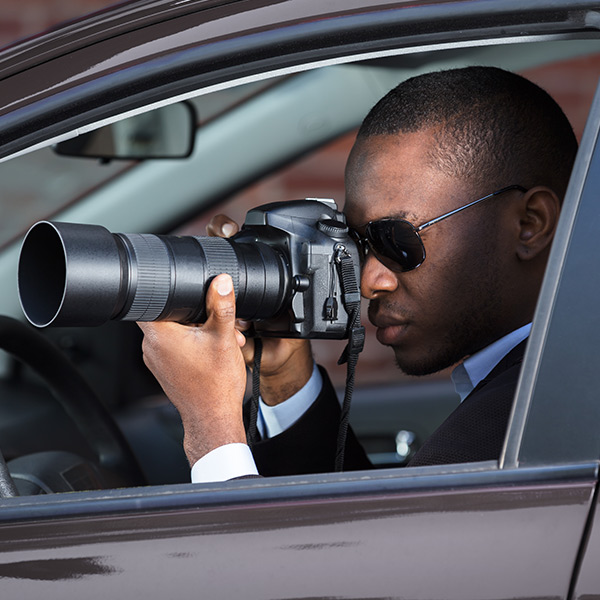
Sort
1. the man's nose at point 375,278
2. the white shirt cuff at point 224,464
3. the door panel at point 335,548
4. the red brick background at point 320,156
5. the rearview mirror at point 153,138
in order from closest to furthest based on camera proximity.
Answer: the door panel at point 335,548 < the white shirt cuff at point 224,464 < the man's nose at point 375,278 < the rearview mirror at point 153,138 < the red brick background at point 320,156

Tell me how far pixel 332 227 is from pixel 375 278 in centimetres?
13

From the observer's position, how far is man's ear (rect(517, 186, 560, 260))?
54.5 inches

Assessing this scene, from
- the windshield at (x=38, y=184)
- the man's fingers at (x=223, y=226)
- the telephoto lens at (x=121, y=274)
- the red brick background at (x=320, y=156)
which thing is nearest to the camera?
the telephoto lens at (x=121, y=274)

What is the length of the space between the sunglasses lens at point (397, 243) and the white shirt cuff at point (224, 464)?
0.39 meters

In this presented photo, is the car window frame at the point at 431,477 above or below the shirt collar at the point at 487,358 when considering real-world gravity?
below

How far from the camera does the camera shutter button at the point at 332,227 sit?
4.40 feet

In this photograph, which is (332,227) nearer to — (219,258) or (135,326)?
(219,258)

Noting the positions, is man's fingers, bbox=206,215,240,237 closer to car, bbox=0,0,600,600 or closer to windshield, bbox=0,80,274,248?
car, bbox=0,0,600,600

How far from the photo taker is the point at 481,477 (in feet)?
3.00

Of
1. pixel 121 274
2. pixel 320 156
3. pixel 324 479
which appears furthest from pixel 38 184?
pixel 324 479

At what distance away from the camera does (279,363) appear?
1620 millimetres

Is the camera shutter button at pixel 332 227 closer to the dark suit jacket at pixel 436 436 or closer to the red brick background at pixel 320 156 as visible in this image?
the dark suit jacket at pixel 436 436

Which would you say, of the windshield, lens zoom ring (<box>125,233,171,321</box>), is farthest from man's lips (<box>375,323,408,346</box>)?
the windshield

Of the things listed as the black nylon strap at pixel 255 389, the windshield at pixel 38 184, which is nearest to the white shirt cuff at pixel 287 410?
the black nylon strap at pixel 255 389
